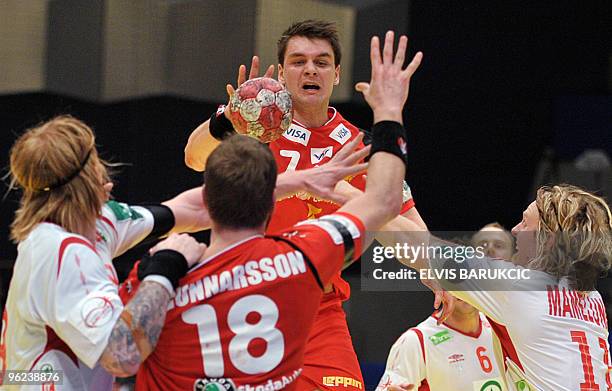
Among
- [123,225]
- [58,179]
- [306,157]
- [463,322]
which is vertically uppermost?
[306,157]

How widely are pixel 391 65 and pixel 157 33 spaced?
5237 millimetres

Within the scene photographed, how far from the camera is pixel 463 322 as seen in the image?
5.43 metres

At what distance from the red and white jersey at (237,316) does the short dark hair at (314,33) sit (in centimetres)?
203

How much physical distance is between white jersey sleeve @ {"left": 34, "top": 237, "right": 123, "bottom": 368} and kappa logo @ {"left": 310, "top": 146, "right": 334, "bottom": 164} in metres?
1.85

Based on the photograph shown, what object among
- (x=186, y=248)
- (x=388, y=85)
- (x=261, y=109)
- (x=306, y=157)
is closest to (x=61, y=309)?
(x=186, y=248)

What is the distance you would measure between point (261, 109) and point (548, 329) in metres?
1.47

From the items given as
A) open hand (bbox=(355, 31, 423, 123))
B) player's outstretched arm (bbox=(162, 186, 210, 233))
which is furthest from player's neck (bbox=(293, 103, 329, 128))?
open hand (bbox=(355, 31, 423, 123))

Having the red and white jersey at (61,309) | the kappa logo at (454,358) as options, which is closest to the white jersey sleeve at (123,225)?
the red and white jersey at (61,309)

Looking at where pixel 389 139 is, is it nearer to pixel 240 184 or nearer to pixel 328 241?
pixel 328 241

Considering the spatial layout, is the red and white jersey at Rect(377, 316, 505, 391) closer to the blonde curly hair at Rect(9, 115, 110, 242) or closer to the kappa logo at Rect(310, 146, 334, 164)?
the kappa logo at Rect(310, 146, 334, 164)

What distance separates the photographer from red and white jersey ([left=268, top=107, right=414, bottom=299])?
452 centimetres

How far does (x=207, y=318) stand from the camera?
9.48 feet

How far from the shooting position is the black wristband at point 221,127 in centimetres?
414

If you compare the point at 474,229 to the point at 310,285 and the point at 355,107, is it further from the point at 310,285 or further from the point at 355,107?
the point at 310,285
